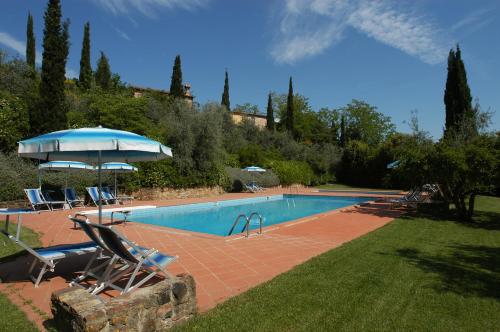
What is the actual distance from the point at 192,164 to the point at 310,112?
127 feet

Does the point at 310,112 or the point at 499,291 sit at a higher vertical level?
the point at 310,112

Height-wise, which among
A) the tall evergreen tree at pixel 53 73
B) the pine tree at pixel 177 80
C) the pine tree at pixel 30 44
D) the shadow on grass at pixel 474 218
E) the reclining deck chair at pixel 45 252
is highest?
the pine tree at pixel 30 44

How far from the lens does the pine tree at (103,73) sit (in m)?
31.3

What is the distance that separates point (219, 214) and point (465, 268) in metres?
10.9

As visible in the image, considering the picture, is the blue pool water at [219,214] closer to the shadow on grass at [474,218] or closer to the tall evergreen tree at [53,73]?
the shadow on grass at [474,218]

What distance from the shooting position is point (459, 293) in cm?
423

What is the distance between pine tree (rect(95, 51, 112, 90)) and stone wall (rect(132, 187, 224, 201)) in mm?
16776

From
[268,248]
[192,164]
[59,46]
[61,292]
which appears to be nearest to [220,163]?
[192,164]

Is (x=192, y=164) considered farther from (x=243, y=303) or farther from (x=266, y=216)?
(x=243, y=303)

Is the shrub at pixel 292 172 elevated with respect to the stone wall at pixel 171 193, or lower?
elevated

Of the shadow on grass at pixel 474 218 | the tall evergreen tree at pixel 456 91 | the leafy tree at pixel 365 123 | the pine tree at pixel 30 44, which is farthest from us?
the leafy tree at pixel 365 123

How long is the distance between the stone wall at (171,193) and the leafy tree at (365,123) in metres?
35.0

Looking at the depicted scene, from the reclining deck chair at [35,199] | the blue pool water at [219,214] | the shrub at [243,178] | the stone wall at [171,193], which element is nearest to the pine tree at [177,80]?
the shrub at [243,178]

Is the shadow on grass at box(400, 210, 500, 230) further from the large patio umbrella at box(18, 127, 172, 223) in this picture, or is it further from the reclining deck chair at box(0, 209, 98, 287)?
the reclining deck chair at box(0, 209, 98, 287)
